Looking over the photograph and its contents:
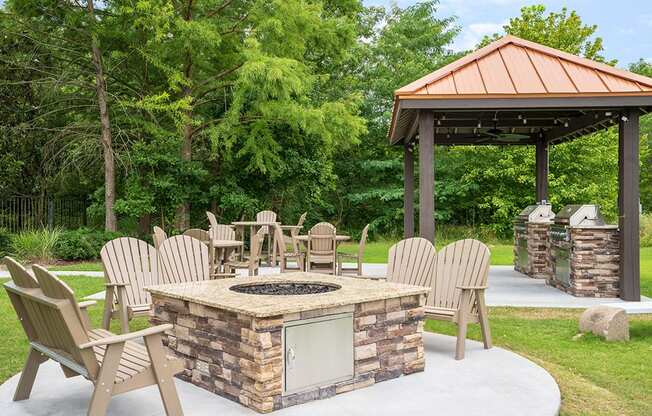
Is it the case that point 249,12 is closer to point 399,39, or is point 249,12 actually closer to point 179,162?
point 179,162

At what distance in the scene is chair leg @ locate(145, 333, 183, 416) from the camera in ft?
11.2

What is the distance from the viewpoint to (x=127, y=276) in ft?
19.1

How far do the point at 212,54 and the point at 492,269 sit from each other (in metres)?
8.47

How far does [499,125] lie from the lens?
11.1m

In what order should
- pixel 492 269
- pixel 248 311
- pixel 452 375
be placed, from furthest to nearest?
pixel 492 269 < pixel 452 375 < pixel 248 311

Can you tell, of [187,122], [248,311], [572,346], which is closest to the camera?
[248,311]

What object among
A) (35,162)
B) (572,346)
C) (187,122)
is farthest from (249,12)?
(572,346)

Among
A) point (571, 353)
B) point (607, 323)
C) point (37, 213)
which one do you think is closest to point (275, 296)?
point (571, 353)

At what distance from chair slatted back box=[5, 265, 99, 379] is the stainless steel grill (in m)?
6.98

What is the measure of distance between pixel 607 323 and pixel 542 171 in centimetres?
656

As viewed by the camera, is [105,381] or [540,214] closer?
[105,381]

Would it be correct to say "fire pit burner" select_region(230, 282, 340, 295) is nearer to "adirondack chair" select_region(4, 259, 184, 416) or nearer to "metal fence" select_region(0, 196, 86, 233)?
→ "adirondack chair" select_region(4, 259, 184, 416)

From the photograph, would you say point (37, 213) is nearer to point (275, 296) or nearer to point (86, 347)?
point (275, 296)

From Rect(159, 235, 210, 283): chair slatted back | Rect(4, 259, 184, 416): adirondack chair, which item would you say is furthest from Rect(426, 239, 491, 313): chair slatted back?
Rect(4, 259, 184, 416): adirondack chair
